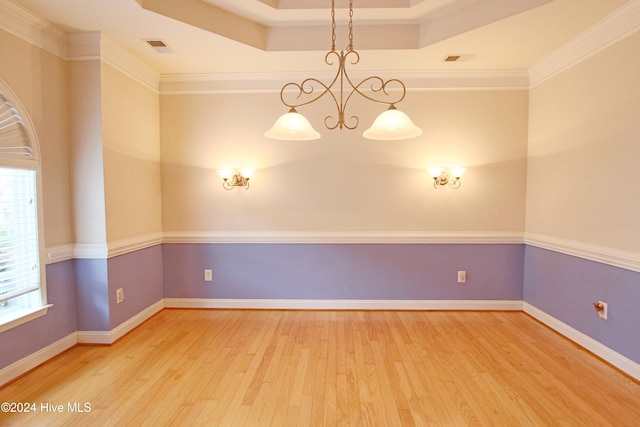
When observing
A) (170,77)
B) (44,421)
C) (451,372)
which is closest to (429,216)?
(451,372)

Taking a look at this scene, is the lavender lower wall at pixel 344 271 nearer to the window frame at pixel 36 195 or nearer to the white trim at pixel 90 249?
the white trim at pixel 90 249

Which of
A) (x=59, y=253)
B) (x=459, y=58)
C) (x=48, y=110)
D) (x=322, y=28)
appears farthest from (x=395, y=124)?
(x=59, y=253)

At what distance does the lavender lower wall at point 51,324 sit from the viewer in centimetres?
224

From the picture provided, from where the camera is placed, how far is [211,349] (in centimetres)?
273

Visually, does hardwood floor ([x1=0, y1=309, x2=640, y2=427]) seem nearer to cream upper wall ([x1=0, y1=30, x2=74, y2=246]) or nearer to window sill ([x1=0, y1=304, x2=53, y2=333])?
window sill ([x1=0, y1=304, x2=53, y2=333])

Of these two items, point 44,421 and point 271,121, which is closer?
point 44,421

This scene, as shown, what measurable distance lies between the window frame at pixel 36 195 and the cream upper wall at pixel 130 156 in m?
0.44

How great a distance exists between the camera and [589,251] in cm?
262

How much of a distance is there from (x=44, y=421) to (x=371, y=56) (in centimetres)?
367

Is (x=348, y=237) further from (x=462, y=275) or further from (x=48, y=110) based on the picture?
(x=48, y=110)

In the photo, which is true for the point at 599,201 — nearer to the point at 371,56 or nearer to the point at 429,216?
the point at 429,216

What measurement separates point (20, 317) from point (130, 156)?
157 centimetres

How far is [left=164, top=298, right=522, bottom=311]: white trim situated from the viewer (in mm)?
3549

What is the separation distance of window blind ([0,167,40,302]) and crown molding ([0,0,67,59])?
100 cm
